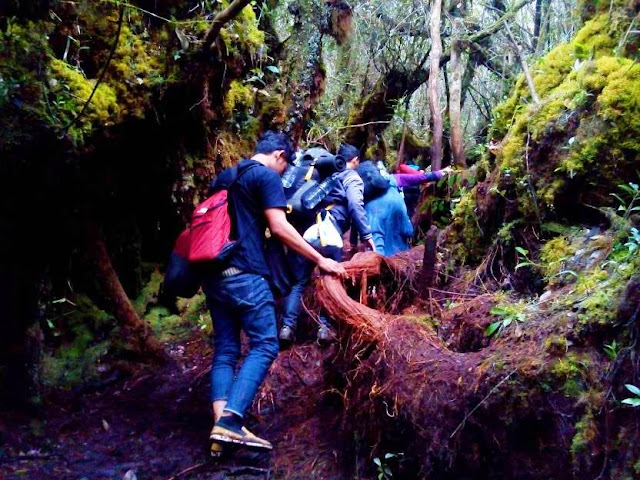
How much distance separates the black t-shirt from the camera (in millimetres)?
4047

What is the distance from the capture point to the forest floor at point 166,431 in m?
4.11

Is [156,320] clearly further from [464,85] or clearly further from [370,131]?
[464,85]

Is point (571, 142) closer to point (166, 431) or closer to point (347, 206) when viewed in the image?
point (347, 206)

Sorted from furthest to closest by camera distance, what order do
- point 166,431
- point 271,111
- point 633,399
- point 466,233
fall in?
point 271,111 → point 466,233 → point 166,431 → point 633,399

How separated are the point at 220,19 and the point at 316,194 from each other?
5.79 ft

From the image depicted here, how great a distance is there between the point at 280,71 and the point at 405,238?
2938mm

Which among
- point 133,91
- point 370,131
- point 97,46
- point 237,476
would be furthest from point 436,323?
point 370,131

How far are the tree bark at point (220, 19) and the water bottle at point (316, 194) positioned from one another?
161cm

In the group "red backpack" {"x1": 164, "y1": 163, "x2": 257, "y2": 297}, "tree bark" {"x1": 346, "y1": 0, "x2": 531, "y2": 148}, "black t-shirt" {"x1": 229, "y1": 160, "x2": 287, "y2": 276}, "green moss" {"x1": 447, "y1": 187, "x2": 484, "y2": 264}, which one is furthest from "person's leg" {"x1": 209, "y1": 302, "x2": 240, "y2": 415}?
"tree bark" {"x1": 346, "y1": 0, "x2": 531, "y2": 148}

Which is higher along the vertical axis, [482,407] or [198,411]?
[482,407]

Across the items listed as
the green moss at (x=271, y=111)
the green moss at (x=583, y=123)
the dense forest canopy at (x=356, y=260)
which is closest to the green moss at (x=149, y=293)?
the dense forest canopy at (x=356, y=260)

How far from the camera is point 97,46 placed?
4535mm

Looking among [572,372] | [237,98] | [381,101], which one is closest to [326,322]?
[572,372]

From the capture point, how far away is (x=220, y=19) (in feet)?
14.9
